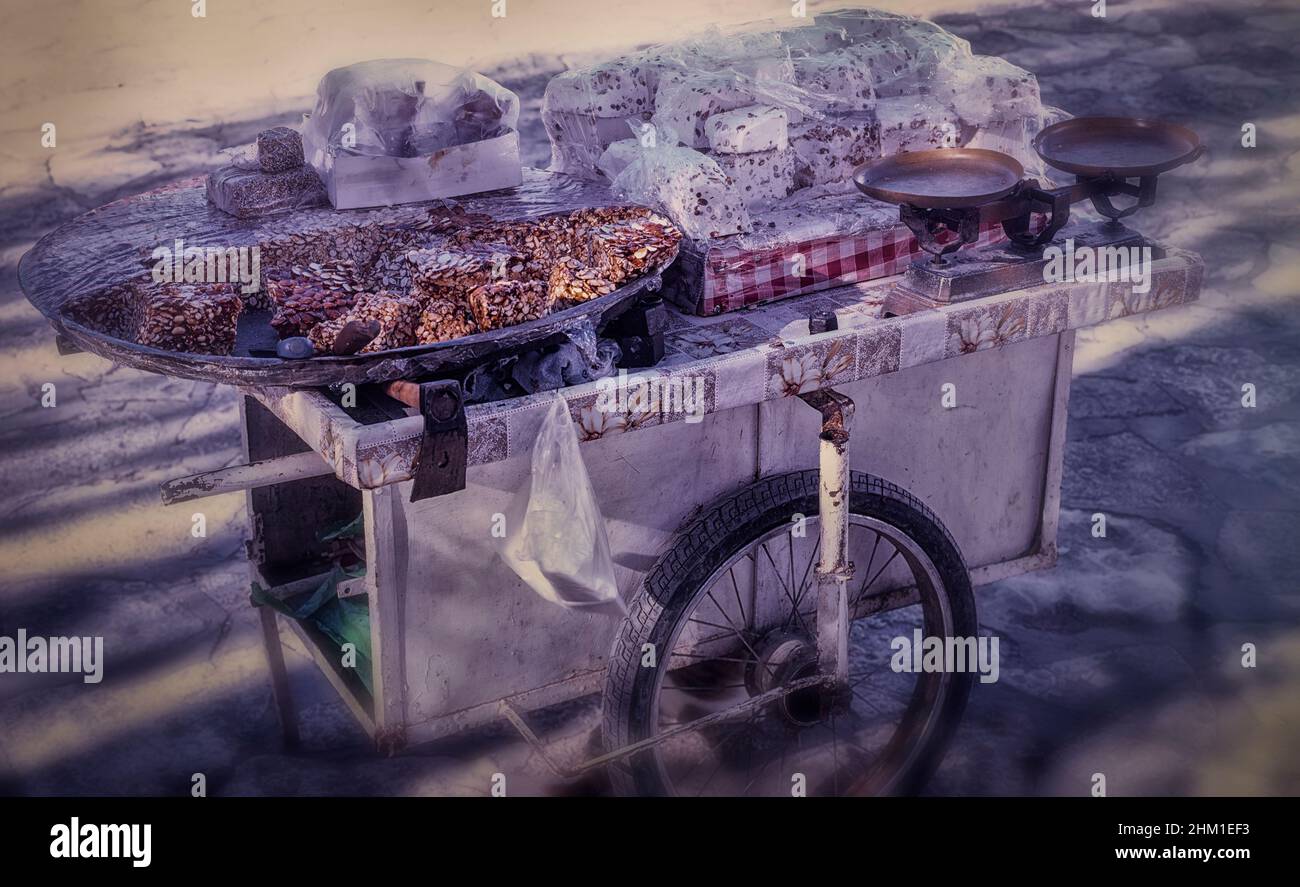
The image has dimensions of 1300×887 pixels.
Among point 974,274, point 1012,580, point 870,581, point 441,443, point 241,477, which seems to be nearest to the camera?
point 441,443

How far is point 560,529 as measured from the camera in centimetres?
248

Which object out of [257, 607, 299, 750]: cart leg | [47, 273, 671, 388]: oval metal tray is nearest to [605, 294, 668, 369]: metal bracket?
[47, 273, 671, 388]: oval metal tray

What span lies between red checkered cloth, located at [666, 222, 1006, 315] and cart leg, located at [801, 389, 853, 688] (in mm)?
308

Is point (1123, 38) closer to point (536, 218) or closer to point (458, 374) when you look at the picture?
point (536, 218)

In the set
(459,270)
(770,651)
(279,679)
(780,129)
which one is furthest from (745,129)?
(279,679)

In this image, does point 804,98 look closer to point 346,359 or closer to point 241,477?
point 346,359

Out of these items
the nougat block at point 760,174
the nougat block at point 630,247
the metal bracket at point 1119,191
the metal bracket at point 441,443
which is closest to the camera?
the metal bracket at point 441,443

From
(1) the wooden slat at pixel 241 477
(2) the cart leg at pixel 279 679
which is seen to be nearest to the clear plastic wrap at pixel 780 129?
(1) the wooden slat at pixel 241 477

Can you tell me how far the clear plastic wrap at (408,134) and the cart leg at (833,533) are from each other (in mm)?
985

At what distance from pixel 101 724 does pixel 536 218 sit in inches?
75.2

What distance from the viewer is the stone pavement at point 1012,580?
355cm

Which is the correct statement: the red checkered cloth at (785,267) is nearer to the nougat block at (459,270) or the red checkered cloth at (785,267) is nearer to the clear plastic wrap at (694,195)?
the clear plastic wrap at (694,195)

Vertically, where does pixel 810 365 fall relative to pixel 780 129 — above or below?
below

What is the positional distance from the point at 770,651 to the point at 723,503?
0.42 meters
